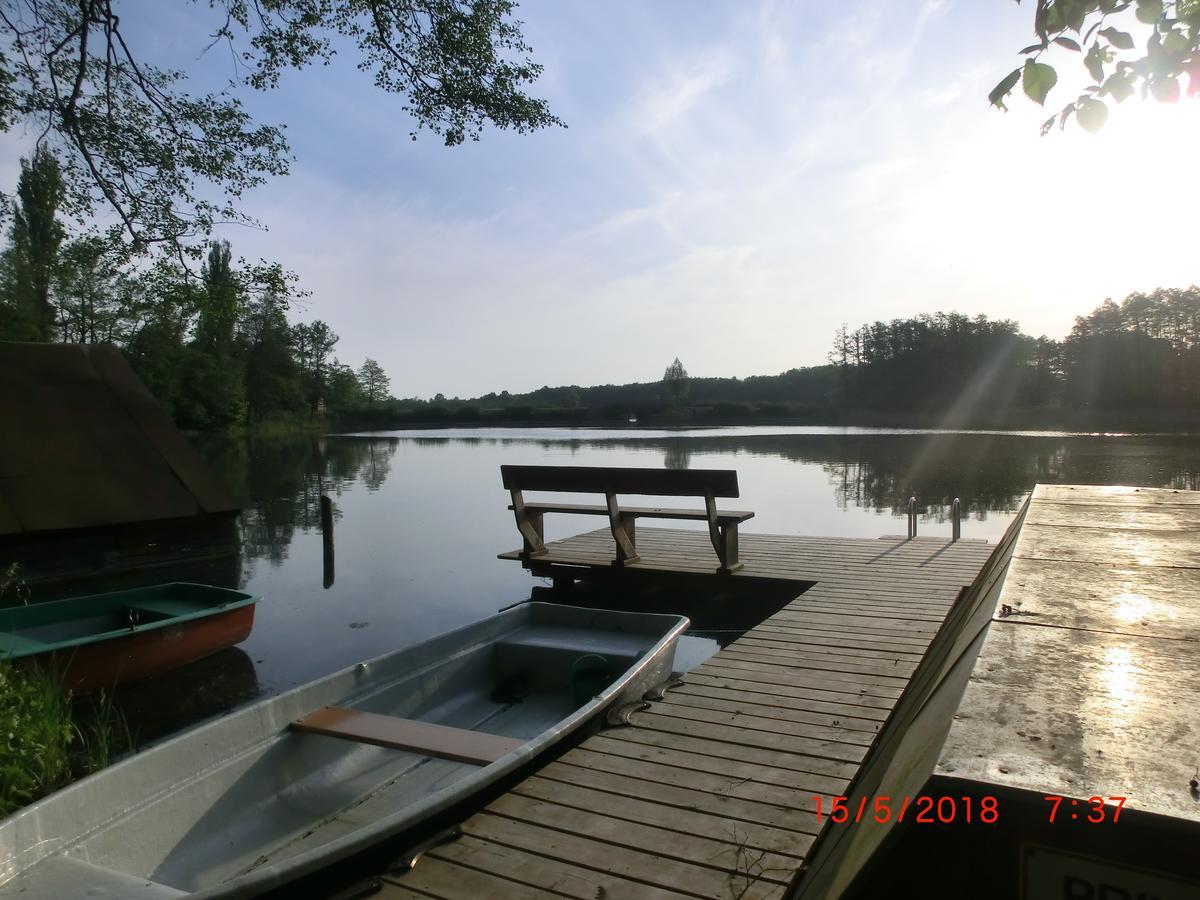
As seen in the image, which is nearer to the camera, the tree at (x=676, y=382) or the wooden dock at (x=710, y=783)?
the wooden dock at (x=710, y=783)

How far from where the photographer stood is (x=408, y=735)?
3938mm

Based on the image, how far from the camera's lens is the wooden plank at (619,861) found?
2658 mm

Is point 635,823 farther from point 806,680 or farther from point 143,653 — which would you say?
point 143,653

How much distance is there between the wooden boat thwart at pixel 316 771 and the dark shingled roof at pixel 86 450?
26.2 feet

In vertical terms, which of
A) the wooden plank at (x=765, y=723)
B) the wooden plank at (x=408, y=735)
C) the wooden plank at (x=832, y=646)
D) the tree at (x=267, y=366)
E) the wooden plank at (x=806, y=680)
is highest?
the tree at (x=267, y=366)

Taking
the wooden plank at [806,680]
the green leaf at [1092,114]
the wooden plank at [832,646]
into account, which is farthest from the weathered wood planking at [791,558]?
the green leaf at [1092,114]

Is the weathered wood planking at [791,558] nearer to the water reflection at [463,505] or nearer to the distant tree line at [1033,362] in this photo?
the water reflection at [463,505]

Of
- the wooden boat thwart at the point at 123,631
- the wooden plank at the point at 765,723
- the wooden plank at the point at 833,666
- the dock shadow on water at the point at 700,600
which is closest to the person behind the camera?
the wooden plank at the point at 765,723

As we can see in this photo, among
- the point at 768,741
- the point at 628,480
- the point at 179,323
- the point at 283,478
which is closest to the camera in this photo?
the point at 768,741

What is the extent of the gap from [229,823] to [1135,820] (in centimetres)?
389

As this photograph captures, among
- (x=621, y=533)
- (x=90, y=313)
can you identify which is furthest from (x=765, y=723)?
(x=90, y=313)

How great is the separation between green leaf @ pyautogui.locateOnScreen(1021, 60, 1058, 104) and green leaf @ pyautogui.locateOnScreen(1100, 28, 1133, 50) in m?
0.35

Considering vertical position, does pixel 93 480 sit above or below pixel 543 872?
above

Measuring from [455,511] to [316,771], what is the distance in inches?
624
